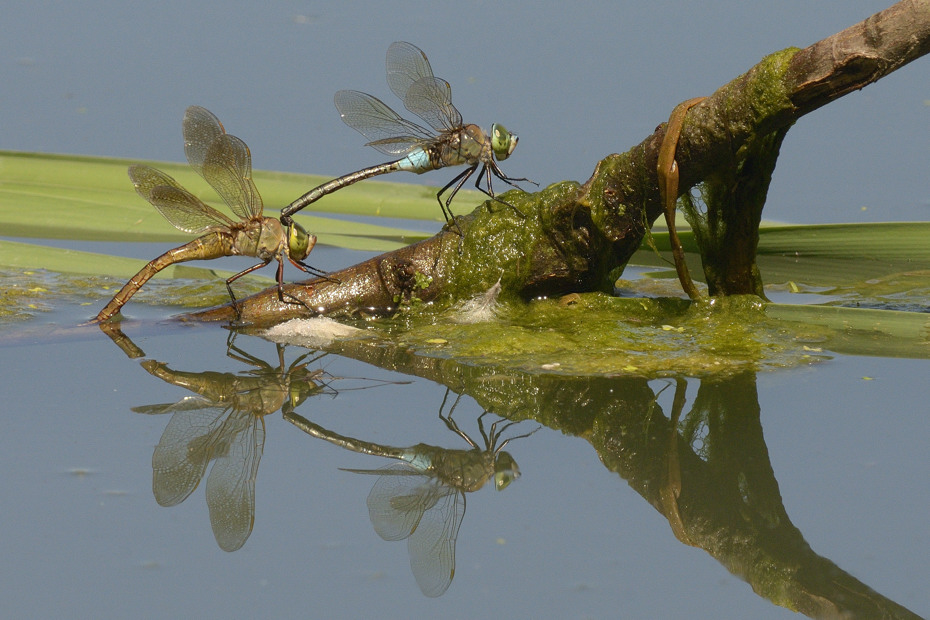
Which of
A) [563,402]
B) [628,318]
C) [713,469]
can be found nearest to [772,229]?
[628,318]

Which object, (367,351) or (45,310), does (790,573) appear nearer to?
(367,351)

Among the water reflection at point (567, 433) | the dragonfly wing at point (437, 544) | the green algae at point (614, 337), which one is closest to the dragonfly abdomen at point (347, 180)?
the green algae at point (614, 337)

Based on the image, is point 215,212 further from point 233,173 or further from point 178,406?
point 178,406

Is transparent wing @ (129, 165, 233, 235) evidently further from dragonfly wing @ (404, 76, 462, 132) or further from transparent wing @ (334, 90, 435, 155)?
dragonfly wing @ (404, 76, 462, 132)

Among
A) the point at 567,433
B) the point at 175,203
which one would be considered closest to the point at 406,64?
the point at 175,203

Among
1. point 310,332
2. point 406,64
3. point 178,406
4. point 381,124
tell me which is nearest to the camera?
point 178,406

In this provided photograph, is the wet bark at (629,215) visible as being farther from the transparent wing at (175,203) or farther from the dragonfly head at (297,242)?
the transparent wing at (175,203)
